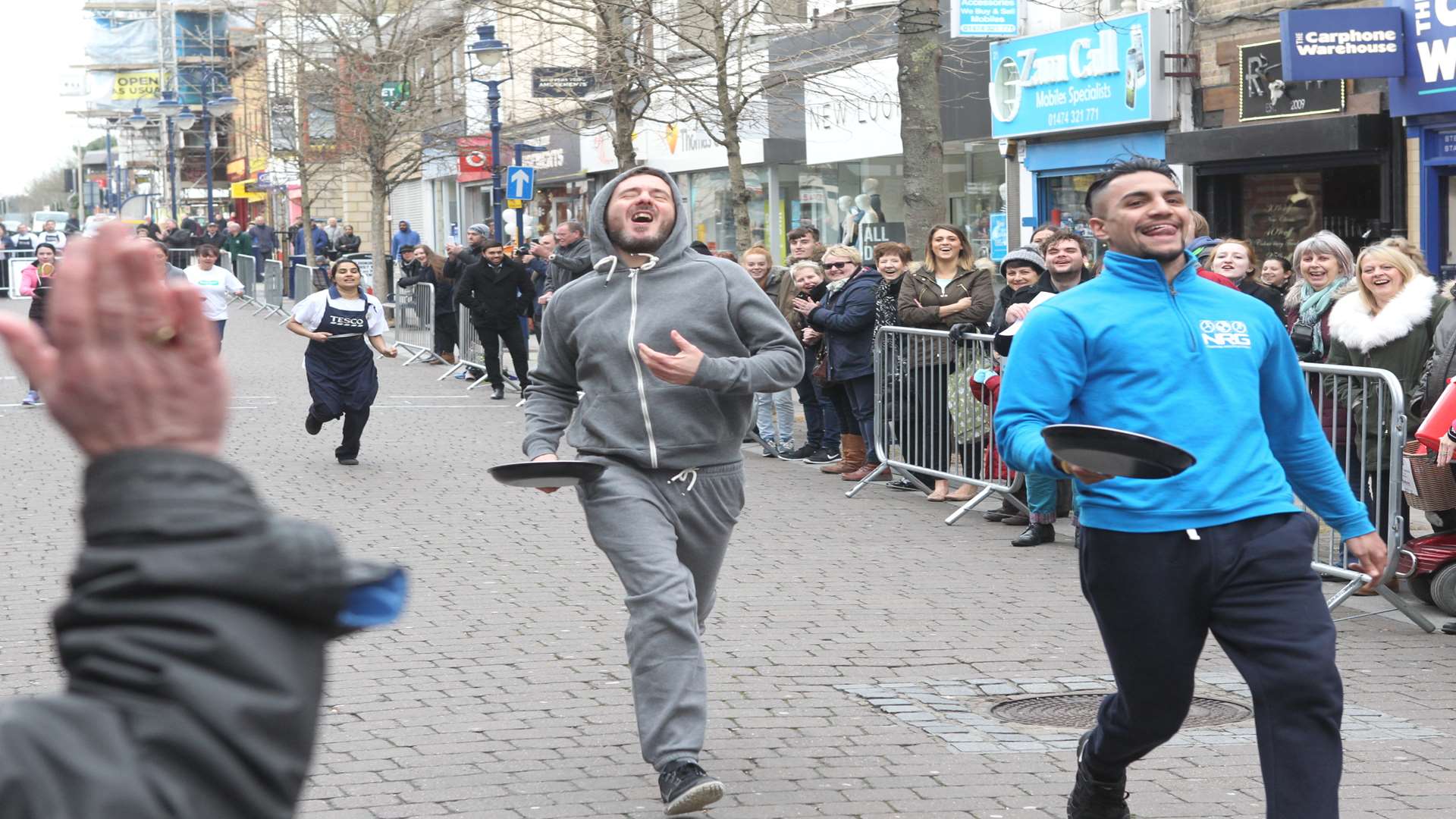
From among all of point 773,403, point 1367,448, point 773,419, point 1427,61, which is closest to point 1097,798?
point 1367,448

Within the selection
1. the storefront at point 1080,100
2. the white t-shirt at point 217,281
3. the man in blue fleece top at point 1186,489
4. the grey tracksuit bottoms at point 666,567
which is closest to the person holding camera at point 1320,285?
the grey tracksuit bottoms at point 666,567

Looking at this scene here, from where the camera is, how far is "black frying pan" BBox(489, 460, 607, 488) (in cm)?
498

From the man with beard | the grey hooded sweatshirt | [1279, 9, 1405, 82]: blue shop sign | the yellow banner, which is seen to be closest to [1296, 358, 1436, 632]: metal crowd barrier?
the man with beard

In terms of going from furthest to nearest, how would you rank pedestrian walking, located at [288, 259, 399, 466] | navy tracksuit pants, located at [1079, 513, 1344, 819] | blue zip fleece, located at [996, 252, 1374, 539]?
pedestrian walking, located at [288, 259, 399, 466] < blue zip fleece, located at [996, 252, 1374, 539] < navy tracksuit pants, located at [1079, 513, 1344, 819]

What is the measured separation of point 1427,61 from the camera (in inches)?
621

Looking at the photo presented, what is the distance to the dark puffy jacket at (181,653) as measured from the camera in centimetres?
138

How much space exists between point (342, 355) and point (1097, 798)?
11.0 metres

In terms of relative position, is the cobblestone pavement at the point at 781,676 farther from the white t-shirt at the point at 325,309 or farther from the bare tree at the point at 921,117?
the bare tree at the point at 921,117

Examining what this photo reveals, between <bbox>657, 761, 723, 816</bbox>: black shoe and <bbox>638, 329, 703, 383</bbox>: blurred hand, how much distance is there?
3.57ft

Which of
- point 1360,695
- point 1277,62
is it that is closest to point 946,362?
point 1360,695

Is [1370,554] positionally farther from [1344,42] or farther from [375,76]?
[375,76]

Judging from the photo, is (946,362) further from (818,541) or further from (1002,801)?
(1002,801)

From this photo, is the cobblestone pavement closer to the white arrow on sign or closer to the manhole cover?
the manhole cover

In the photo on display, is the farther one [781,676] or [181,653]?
[781,676]
